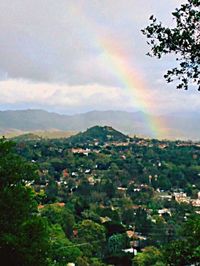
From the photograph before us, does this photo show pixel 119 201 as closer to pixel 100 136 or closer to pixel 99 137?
pixel 99 137

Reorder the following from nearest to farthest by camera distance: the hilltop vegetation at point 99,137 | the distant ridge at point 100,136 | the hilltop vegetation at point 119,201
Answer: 1. the hilltop vegetation at point 119,201
2. the hilltop vegetation at point 99,137
3. the distant ridge at point 100,136

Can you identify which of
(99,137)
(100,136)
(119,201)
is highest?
(100,136)

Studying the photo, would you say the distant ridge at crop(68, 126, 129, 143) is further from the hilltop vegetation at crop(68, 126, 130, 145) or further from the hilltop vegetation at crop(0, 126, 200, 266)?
the hilltop vegetation at crop(0, 126, 200, 266)

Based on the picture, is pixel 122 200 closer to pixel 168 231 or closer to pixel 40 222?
pixel 168 231

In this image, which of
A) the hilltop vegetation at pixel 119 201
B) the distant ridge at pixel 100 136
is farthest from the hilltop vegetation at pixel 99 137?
the hilltop vegetation at pixel 119 201

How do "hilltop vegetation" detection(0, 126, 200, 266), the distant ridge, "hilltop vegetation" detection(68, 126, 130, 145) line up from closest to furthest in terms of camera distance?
"hilltop vegetation" detection(0, 126, 200, 266) → "hilltop vegetation" detection(68, 126, 130, 145) → the distant ridge

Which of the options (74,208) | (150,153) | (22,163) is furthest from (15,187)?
(150,153)

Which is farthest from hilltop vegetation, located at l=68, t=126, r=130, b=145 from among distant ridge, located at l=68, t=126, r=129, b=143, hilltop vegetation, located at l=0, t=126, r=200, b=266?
hilltop vegetation, located at l=0, t=126, r=200, b=266

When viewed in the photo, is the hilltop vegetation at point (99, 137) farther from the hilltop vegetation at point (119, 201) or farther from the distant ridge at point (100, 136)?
the hilltop vegetation at point (119, 201)

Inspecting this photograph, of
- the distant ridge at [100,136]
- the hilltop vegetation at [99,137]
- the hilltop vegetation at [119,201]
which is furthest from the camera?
the distant ridge at [100,136]

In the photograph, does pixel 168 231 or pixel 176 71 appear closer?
pixel 176 71

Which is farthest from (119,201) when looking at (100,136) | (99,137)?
(100,136)
